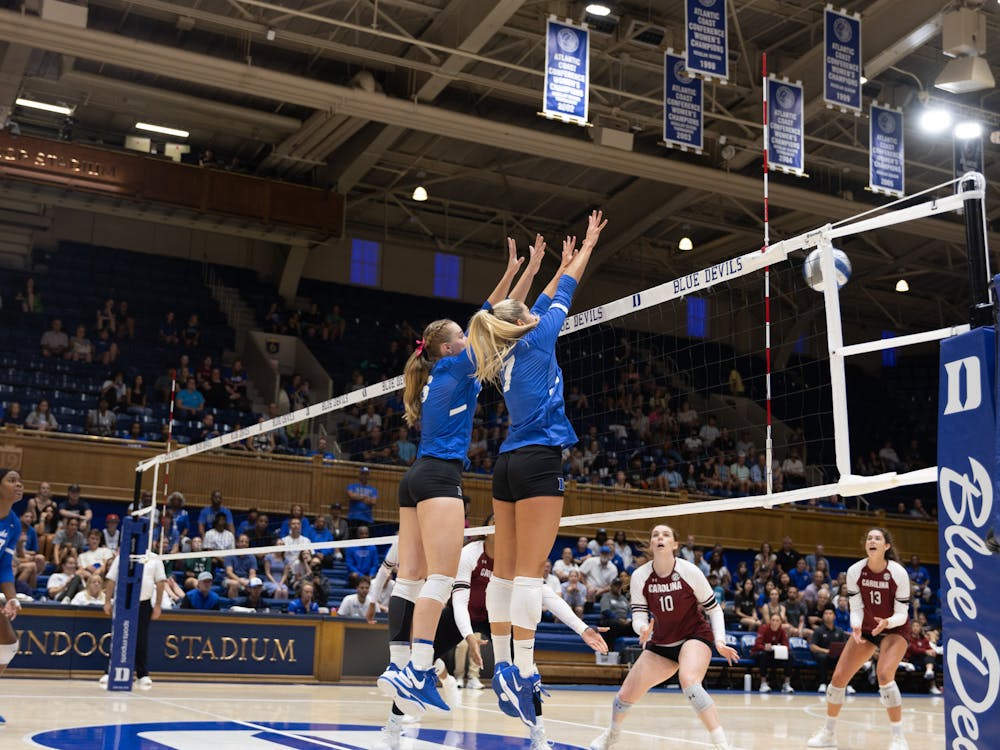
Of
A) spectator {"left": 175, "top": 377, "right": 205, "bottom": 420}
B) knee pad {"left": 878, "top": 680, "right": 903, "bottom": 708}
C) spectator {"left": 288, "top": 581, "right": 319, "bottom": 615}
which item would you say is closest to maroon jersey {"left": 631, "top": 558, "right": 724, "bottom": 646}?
knee pad {"left": 878, "top": 680, "right": 903, "bottom": 708}

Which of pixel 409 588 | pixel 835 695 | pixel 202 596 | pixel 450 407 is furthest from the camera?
pixel 202 596

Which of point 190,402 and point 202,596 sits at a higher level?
point 190,402

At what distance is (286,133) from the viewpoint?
2305cm

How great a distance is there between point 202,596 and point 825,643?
10357 millimetres

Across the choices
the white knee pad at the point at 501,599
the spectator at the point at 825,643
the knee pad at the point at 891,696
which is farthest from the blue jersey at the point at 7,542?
the spectator at the point at 825,643

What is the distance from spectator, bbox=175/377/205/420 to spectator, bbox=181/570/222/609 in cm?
680

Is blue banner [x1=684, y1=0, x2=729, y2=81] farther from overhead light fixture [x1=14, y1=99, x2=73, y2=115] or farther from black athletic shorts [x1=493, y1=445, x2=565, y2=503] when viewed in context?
overhead light fixture [x1=14, y1=99, x2=73, y2=115]

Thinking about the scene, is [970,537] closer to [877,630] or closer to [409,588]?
[409,588]

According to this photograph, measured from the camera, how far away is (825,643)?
18391 millimetres

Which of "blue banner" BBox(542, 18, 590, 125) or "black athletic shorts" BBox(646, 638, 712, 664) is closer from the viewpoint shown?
"black athletic shorts" BBox(646, 638, 712, 664)

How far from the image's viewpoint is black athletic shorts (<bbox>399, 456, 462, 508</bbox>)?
5680 mm

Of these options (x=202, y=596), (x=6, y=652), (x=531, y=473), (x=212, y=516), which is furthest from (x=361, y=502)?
(x=531, y=473)

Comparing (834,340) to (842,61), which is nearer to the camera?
(834,340)

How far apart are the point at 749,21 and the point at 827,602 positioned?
10.4 m
